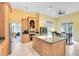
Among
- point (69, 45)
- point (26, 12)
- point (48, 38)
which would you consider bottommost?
point (69, 45)

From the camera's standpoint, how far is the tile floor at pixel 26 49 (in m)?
2.53

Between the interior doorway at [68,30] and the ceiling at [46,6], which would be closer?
the ceiling at [46,6]

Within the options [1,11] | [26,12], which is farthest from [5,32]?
[26,12]

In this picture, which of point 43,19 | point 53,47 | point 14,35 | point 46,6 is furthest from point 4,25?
point 53,47

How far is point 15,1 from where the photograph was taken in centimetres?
240

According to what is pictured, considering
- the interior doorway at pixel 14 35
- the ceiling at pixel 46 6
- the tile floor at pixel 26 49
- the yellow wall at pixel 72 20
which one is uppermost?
the ceiling at pixel 46 6

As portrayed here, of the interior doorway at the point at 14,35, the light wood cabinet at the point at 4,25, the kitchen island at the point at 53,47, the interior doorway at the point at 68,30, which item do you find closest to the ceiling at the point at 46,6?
the light wood cabinet at the point at 4,25

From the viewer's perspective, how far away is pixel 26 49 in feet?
8.73

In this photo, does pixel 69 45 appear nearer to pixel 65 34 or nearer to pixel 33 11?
pixel 65 34

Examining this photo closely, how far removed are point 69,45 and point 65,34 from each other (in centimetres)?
29

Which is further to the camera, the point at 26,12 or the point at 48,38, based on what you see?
the point at 48,38

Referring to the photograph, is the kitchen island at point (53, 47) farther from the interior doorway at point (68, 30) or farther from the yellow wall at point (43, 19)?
the yellow wall at point (43, 19)

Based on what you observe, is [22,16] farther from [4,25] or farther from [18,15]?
[4,25]

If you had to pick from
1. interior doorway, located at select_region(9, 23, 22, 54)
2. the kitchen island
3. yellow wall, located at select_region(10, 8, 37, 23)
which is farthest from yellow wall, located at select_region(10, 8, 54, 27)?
the kitchen island
